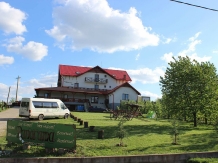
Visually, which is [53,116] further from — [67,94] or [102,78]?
[102,78]

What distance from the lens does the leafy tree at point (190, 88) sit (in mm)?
21016

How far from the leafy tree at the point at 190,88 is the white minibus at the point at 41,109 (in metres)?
10.8

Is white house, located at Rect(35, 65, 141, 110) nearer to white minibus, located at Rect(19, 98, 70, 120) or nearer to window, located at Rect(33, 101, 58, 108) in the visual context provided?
white minibus, located at Rect(19, 98, 70, 120)

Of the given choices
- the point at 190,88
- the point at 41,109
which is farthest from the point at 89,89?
the point at 190,88

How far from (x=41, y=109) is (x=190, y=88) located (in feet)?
45.7

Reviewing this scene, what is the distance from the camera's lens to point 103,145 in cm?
1070

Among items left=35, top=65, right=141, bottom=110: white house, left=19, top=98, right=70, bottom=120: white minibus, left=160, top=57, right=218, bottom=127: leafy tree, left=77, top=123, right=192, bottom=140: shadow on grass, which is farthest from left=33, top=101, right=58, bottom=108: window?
left=35, top=65, right=141, bottom=110: white house

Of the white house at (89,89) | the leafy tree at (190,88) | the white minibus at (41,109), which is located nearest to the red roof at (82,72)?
the white house at (89,89)

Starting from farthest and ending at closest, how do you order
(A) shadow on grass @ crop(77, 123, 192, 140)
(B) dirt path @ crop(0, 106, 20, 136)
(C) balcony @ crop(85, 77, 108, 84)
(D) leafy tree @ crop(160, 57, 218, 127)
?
1. (C) balcony @ crop(85, 77, 108, 84)
2. (D) leafy tree @ crop(160, 57, 218, 127)
3. (B) dirt path @ crop(0, 106, 20, 136)
4. (A) shadow on grass @ crop(77, 123, 192, 140)

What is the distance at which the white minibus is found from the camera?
22.2 metres

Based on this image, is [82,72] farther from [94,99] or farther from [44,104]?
[44,104]

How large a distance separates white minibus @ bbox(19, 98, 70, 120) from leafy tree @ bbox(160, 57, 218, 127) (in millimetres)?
10755

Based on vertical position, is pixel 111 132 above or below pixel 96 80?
below

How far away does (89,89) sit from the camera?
176ft
